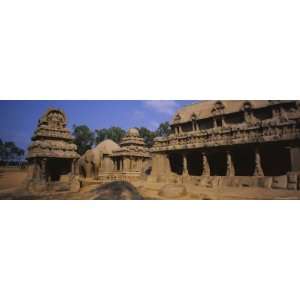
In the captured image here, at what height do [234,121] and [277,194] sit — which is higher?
[234,121]

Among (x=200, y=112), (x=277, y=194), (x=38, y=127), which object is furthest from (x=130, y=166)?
(x=277, y=194)

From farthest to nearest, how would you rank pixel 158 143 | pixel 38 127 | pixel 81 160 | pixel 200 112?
pixel 200 112
pixel 158 143
pixel 81 160
pixel 38 127

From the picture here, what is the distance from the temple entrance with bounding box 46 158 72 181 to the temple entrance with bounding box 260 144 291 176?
5798mm

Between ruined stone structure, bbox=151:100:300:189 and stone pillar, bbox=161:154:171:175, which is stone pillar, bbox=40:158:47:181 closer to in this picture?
ruined stone structure, bbox=151:100:300:189

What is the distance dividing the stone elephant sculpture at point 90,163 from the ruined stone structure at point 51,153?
263mm

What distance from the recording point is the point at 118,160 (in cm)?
1048

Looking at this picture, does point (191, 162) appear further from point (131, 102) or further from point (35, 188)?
point (35, 188)

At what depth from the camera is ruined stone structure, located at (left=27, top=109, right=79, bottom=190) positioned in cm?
745

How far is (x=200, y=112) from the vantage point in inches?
401

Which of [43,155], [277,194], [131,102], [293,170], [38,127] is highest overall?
[131,102]

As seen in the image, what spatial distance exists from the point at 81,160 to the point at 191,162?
4.05 meters

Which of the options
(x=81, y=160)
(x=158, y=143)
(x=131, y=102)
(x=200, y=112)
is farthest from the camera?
(x=200, y=112)

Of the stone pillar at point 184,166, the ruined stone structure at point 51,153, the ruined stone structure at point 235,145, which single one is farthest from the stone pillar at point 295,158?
the ruined stone structure at point 51,153

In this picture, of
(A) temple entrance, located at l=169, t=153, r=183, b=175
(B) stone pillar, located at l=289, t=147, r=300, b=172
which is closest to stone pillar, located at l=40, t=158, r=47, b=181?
(A) temple entrance, located at l=169, t=153, r=183, b=175
